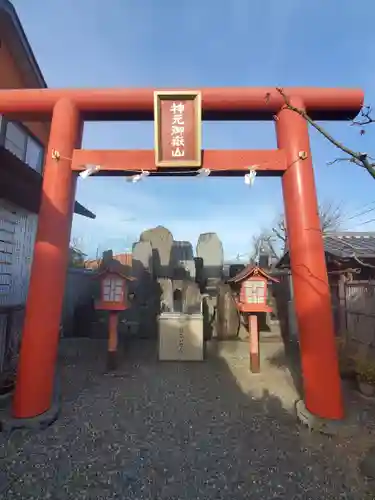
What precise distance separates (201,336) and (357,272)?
185 inches

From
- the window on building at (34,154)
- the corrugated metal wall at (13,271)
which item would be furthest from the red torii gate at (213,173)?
the window on building at (34,154)

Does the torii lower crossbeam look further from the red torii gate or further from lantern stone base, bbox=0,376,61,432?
lantern stone base, bbox=0,376,61,432

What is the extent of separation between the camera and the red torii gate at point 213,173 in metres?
5.30

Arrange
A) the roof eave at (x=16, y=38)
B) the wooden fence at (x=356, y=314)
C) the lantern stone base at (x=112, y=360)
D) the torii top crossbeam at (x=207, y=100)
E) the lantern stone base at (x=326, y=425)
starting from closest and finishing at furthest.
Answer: the lantern stone base at (x=326, y=425)
the torii top crossbeam at (x=207, y=100)
the roof eave at (x=16, y=38)
the wooden fence at (x=356, y=314)
the lantern stone base at (x=112, y=360)

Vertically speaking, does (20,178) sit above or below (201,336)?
above

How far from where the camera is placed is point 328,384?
523cm

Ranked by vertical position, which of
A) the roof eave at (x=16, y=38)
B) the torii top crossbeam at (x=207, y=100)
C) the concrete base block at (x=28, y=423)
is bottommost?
the concrete base block at (x=28, y=423)

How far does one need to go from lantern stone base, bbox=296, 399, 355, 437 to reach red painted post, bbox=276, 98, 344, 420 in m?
0.08

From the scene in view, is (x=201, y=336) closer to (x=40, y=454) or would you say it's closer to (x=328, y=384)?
(x=328, y=384)

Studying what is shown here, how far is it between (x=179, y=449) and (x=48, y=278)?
3309mm

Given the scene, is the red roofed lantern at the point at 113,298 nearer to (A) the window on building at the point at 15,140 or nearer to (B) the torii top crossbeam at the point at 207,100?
(A) the window on building at the point at 15,140

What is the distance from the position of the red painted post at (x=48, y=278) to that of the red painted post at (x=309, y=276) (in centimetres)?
401

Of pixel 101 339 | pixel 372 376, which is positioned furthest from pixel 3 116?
pixel 372 376

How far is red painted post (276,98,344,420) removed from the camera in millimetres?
5254
